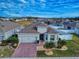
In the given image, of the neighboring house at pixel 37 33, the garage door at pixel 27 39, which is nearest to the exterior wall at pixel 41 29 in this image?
the neighboring house at pixel 37 33

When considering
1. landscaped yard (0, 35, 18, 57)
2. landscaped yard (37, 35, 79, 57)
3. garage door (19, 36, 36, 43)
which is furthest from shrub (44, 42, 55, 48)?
landscaped yard (0, 35, 18, 57)

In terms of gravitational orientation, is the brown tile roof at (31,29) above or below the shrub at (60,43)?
above

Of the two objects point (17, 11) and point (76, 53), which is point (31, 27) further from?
point (76, 53)

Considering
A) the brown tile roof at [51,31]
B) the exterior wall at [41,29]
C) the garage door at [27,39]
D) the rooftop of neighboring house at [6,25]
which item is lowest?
the garage door at [27,39]

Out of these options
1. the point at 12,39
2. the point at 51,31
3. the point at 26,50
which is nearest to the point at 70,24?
the point at 51,31

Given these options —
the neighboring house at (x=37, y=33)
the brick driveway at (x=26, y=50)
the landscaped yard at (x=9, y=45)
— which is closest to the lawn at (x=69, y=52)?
the brick driveway at (x=26, y=50)

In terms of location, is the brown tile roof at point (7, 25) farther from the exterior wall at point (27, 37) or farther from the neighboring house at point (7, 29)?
the exterior wall at point (27, 37)
